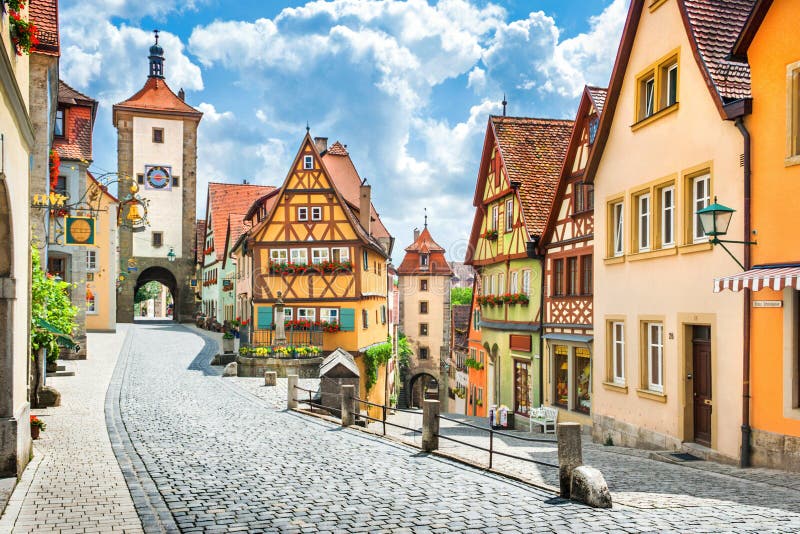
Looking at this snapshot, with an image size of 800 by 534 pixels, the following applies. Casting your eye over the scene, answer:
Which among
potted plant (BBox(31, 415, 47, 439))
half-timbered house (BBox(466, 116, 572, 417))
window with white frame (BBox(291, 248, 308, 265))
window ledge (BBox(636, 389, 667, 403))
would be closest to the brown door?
window ledge (BBox(636, 389, 667, 403))

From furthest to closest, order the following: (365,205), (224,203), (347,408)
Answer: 1. (224,203)
2. (365,205)
3. (347,408)

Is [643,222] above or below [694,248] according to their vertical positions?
above

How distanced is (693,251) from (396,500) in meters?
7.52

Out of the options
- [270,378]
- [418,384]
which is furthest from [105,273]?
[418,384]

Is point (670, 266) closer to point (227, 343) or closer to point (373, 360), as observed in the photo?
point (227, 343)

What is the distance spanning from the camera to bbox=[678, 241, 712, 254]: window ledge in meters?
13.1

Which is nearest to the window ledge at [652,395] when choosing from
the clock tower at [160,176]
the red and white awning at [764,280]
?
the red and white awning at [764,280]

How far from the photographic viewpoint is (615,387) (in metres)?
16.7

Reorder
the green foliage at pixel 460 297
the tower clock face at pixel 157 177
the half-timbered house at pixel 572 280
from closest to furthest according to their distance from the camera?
the half-timbered house at pixel 572 280 < the tower clock face at pixel 157 177 < the green foliage at pixel 460 297

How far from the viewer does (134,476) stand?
34.2 ft

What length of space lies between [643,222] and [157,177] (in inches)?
1828

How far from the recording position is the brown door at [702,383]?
43.8 ft

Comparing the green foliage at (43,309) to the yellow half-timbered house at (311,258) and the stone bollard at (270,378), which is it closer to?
the stone bollard at (270,378)

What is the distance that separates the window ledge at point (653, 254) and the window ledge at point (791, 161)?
3.42 meters
